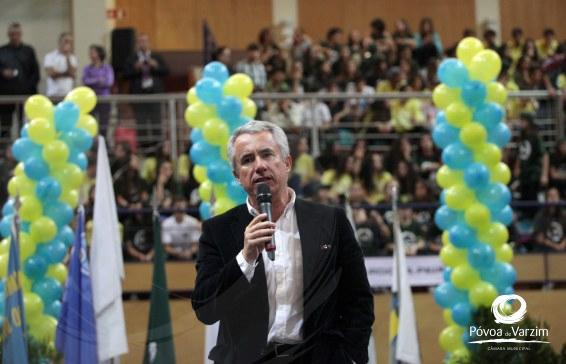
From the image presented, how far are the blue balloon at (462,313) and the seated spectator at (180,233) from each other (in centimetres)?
157

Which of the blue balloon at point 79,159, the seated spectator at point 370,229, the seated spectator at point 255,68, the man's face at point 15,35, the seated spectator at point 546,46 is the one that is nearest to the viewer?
the man's face at point 15,35

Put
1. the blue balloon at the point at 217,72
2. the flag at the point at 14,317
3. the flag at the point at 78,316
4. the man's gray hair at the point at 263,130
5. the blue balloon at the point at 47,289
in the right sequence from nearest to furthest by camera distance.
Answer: the man's gray hair at the point at 263,130, the flag at the point at 78,316, the flag at the point at 14,317, the blue balloon at the point at 47,289, the blue balloon at the point at 217,72

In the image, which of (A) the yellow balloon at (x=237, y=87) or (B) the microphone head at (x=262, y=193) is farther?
(A) the yellow balloon at (x=237, y=87)

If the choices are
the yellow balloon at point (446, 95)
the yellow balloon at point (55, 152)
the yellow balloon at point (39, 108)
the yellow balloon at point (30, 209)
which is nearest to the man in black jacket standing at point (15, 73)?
the yellow balloon at point (39, 108)

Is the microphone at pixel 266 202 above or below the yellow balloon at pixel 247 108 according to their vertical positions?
below

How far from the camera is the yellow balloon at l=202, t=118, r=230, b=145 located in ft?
23.1

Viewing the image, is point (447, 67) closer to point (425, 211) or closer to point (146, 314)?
point (425, 211)

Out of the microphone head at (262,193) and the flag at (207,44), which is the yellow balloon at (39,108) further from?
the microphone head at (262,193)

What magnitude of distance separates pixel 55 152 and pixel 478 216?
2.63 metres

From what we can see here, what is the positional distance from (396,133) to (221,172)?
3761 mm

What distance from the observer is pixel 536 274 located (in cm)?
858

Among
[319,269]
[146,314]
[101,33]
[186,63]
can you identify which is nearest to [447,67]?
[101,33]

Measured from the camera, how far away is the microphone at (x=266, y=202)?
285 cm

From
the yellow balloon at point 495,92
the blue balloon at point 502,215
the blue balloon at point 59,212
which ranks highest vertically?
the yellow balloon at point 495,92
